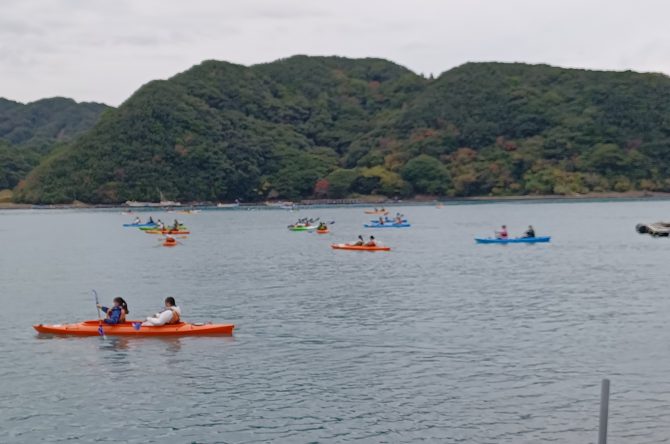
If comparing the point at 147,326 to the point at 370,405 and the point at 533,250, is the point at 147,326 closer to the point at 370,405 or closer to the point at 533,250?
the point at 370,405

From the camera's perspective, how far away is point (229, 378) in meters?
26.9

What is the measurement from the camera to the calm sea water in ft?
72.1

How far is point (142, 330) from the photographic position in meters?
32.8

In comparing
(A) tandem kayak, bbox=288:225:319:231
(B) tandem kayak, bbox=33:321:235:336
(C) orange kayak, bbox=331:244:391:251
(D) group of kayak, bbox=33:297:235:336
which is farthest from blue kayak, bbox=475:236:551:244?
(D) group of kayak, bbox=33:297:235:336

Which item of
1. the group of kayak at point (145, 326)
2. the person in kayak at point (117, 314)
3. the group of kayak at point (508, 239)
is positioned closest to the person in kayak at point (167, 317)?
the group of kayak at point (145, 326)

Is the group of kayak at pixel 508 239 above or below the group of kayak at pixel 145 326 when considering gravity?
above

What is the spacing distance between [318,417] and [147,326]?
1209cm

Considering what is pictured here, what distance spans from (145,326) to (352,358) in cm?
847

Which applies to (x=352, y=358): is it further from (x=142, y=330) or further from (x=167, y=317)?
(x=142, y=330)

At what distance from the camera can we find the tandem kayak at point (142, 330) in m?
32.5

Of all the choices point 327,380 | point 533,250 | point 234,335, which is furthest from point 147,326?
point 533,250

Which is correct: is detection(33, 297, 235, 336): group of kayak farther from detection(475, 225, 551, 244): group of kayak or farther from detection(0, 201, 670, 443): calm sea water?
detection(475, 225, 551, 244): group of kayak

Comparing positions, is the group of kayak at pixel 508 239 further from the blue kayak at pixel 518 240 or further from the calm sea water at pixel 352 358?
the calm sea water at pixel 352 358

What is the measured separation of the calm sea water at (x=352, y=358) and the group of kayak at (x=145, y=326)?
0.47 m
